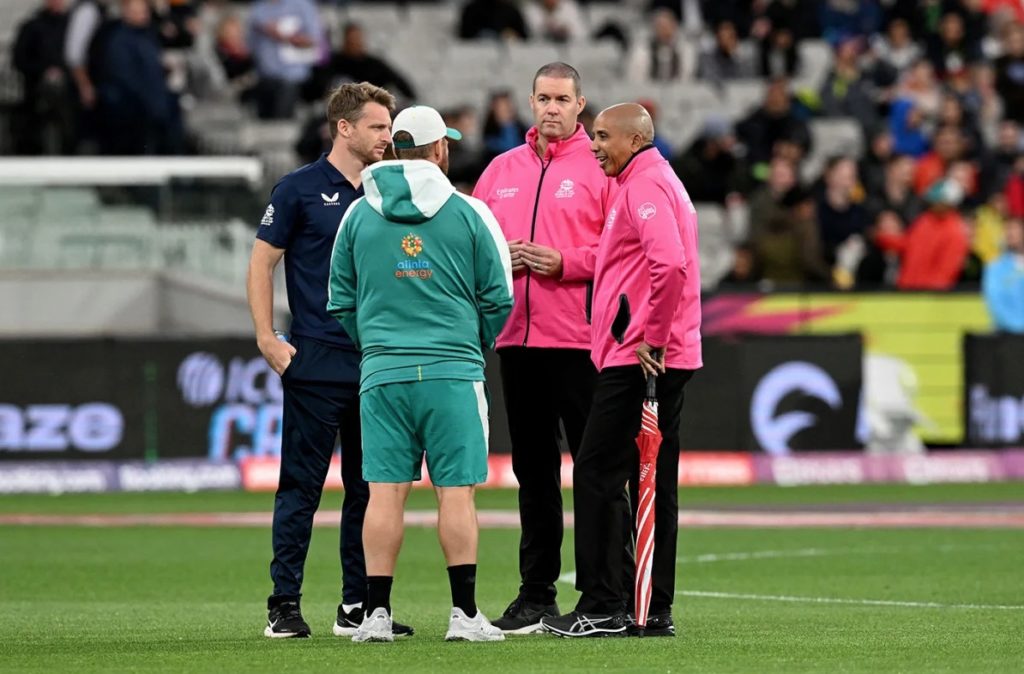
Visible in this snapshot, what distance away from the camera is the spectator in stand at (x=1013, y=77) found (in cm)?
3153

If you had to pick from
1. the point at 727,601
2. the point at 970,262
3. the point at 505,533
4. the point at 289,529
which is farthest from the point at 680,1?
the point at 289,529

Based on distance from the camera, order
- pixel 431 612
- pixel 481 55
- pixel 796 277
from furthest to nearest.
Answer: pixel 481 55 < pixel 796 277 < pixel 431 612

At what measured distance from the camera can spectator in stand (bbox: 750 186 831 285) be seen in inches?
984

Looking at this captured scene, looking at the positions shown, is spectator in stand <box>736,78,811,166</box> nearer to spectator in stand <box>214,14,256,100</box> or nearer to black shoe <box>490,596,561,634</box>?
spectator in stand <box>214,14,256,100</box>

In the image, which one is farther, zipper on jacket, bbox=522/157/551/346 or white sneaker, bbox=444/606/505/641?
zipper on jacket, bbox=522/157/551/346

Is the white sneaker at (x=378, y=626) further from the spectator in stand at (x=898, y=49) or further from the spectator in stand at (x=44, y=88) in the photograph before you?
the spectator in stand at (x=898, y=49)

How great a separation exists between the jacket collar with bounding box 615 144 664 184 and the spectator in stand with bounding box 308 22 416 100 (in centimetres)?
1708

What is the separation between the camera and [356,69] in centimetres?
2748

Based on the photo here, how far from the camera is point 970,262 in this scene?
2595 centimetres

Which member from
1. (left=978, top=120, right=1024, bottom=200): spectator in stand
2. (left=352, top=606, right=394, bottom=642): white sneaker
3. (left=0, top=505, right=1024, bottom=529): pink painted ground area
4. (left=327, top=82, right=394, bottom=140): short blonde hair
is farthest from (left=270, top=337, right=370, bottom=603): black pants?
(left=978, top=120, right=1024, bottom=200): spectator in stand

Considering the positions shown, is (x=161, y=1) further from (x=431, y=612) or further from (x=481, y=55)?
(x=431, y=612)

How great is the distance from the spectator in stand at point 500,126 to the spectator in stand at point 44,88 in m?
4.98

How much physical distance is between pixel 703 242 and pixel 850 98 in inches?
161

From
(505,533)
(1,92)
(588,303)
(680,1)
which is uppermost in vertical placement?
(680,1)
